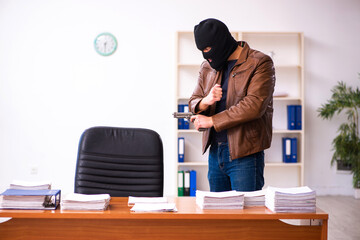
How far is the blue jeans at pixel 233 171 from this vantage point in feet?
6.68

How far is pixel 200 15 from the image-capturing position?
525 cm

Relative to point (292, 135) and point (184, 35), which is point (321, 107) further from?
point (184, 35)

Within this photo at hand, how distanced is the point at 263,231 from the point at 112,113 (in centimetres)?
392

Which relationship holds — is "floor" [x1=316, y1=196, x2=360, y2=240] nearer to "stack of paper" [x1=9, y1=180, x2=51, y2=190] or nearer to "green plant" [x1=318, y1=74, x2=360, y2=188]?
"green plant" [x1=318, y1=74, x2=360, y2=188]

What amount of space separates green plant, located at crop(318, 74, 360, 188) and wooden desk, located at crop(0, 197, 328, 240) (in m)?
3.66

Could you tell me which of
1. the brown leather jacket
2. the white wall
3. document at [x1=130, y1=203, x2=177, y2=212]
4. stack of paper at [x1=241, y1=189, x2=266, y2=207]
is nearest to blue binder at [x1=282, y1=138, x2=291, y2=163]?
the white wall

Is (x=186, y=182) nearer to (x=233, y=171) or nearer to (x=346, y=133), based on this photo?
(x=346, y=133)

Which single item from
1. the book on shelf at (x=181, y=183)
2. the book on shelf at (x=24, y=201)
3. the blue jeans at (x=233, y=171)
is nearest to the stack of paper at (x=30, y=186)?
the book on shelf at (x=24, y=201)

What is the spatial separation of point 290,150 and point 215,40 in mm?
3236

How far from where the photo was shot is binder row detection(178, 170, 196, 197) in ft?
16.2

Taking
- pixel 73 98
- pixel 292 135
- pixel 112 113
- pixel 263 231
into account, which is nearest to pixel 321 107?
pixel 292 135

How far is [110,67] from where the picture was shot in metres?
5.25

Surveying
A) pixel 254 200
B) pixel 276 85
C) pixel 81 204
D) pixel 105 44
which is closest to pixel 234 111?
pixel 254 200

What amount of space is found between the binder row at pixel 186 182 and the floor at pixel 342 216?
1.43 meters
